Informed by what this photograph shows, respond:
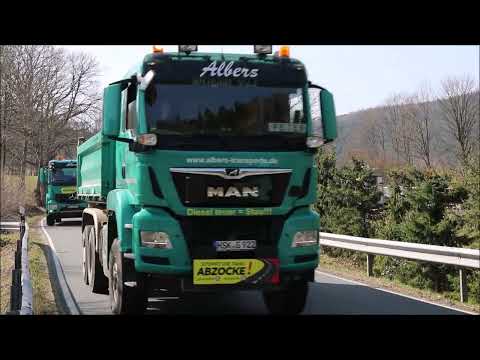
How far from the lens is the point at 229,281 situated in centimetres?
704

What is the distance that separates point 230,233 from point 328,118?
1.89 m

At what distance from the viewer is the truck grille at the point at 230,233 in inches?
279

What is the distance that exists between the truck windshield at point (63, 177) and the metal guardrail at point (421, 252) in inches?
672

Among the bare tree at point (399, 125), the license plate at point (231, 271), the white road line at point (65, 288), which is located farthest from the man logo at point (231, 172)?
the bare tree at point (399, 125)

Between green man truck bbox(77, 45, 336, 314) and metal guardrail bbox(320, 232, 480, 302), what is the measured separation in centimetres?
326

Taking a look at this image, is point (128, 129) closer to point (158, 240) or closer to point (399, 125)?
point (158, 240)

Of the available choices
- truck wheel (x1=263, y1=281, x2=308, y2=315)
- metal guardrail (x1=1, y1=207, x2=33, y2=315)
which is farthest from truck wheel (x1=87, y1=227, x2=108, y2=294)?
truck wheel (x1=263, y1=281, x2=308, y2=315)

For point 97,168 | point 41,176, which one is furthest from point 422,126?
point 97,168

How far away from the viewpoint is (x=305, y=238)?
7406mm

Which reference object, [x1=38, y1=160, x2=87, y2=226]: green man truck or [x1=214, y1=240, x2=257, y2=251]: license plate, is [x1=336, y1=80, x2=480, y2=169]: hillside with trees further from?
[x1=214, y1=240, x2=257, y2=251]: license plate

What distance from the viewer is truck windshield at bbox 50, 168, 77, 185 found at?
2827cm

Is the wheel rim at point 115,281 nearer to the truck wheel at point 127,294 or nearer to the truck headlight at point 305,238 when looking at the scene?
the truck wheel at point 127,294
